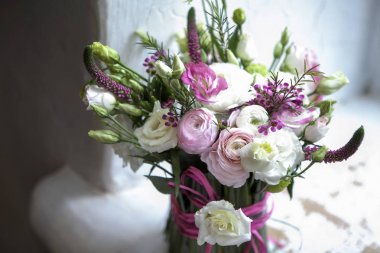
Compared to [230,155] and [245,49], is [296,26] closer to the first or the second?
[245,49]

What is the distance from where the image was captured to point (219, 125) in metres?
0.55

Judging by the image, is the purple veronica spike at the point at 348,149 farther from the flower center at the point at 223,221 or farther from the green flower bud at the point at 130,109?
the green flower bud at the point at 130,109

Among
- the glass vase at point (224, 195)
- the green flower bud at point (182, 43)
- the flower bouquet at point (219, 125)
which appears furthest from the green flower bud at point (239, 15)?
the glass vase at point (224, 195)

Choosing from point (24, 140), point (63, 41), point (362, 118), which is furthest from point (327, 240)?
point (24, 140)

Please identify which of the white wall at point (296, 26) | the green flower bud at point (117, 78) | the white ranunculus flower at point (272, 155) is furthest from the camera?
the white wall at point (296, 26)

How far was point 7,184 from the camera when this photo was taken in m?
1.33

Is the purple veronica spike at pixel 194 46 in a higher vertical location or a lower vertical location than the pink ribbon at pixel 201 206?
higher

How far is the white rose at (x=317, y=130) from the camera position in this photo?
575mm

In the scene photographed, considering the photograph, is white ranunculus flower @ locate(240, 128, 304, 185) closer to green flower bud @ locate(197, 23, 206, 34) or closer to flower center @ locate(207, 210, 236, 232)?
flower center @ locate(207, 210, 236, 232)

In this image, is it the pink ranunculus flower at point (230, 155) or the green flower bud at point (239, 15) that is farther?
the green flower bud at point (239, 15)

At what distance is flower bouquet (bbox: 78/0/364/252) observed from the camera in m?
0.54

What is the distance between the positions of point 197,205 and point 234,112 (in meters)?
0.17

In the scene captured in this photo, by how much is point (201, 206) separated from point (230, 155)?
15 cm

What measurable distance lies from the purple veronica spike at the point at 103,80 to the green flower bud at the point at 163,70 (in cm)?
7
